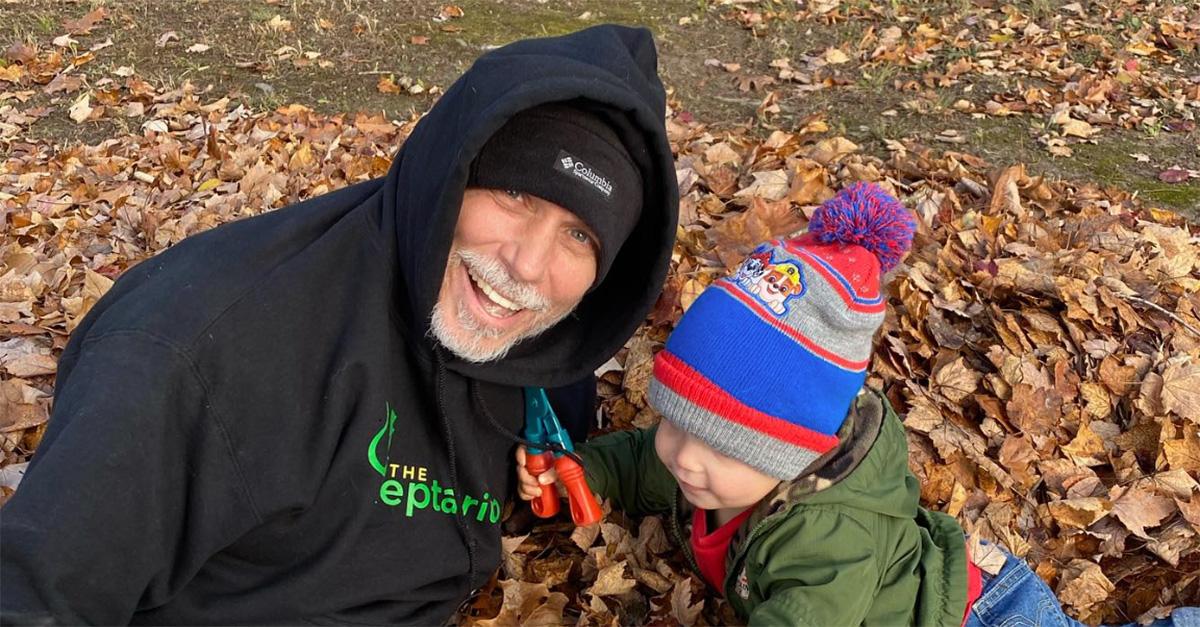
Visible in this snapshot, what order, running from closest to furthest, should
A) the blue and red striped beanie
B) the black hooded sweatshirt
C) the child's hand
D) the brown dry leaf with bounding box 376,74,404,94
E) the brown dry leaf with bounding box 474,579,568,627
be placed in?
the black hooded sweatshirt < the blue and red striped beanie < the brown dry leaf with bounding box 474,579,568,627 < the child's hand < the brown dry leaf with bounding box 376,74,404,94

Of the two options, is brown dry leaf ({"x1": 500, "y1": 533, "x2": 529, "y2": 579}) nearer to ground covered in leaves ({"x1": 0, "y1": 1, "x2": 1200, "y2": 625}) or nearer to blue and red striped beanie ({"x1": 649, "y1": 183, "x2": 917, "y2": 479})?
ground covered in leaves ({"x1": 0, "y1": 1, "x2": 1200, "y2": 625})

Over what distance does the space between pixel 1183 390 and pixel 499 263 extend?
2872 millimetres

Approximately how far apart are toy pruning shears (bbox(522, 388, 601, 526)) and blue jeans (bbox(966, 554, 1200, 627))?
136 centimetres

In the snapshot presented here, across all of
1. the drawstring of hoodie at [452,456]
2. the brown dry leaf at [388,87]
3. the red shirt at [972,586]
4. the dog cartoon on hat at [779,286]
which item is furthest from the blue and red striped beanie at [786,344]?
the brown dry leaf at [388,87]

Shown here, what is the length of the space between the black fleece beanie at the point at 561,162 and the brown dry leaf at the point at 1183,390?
99.5 inches

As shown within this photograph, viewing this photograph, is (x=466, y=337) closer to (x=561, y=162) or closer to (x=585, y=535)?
(x=561, y=162)

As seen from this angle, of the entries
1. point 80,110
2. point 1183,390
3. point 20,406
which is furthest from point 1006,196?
point 80,110

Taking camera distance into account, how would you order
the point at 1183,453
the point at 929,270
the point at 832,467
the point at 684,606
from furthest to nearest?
1. the point at 929,270
2. the point at 1183,453
3. the point at 684,606
4. the point at 832,467

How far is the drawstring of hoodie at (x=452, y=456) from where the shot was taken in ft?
8.89

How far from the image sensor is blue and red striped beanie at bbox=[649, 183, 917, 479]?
2.39 m

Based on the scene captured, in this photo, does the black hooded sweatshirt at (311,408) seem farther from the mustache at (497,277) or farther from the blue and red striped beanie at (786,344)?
the blue and red striped beanie at (786,344)

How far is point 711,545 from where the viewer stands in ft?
9.80

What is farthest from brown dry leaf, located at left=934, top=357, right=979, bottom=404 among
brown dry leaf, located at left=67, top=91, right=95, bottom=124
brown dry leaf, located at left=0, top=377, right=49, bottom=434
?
brown dry leaf, located at left=67, top=91, right=95, bottom=124

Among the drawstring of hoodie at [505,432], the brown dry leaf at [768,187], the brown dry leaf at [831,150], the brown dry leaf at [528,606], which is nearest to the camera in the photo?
the drawstring of hoodie at [505,432]
